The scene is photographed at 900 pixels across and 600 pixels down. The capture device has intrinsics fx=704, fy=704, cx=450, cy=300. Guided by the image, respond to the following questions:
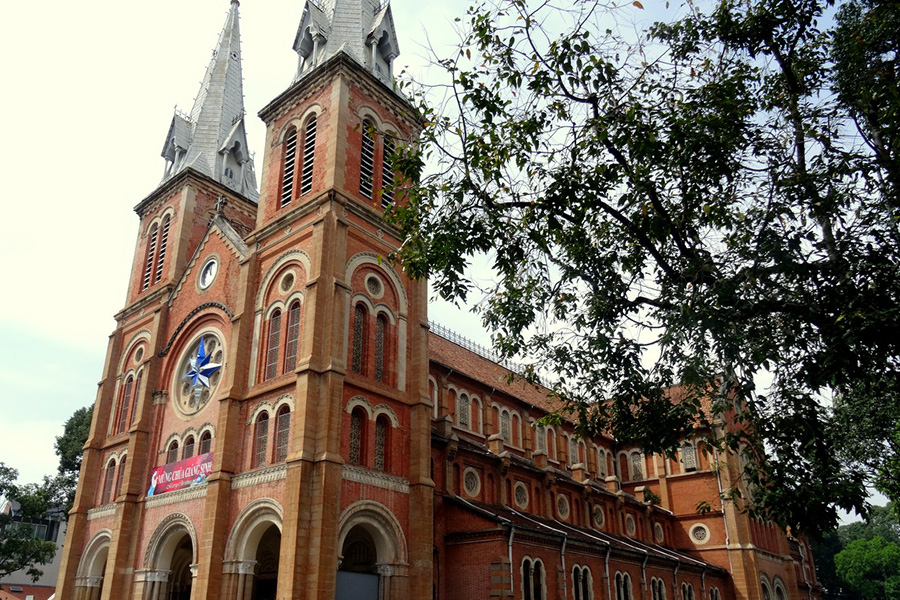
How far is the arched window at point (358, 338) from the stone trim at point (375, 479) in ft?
11.3

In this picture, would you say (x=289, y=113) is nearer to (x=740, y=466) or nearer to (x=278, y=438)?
(x=278, y=438)

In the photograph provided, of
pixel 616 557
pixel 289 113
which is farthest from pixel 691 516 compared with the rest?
pixel 289 113

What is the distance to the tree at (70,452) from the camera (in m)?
43.6

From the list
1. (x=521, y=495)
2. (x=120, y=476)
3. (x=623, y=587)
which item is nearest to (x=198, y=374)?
(x=120, y=476)

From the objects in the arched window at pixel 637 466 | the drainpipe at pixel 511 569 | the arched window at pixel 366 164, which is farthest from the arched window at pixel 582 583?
the arched window at pixel 637 466

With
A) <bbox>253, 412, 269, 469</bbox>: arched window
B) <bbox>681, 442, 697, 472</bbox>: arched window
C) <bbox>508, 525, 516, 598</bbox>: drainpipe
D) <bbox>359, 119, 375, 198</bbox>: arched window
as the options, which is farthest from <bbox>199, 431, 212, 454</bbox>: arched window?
<bbox>681, 442, 697, 472</bbox>: arched window

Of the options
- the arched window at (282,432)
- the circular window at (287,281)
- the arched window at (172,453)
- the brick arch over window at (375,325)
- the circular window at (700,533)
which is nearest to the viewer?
the arched window at (282,432)

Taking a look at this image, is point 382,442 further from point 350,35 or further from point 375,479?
point 350,35

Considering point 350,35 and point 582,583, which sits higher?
point 350,35

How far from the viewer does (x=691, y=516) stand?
4272cm

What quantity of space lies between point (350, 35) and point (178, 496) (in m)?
20.7

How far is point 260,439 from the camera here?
78.9 feet

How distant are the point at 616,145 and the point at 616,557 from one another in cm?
2437

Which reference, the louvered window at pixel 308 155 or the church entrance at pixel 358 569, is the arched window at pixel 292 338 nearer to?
the louvered window at pixel 308 155
